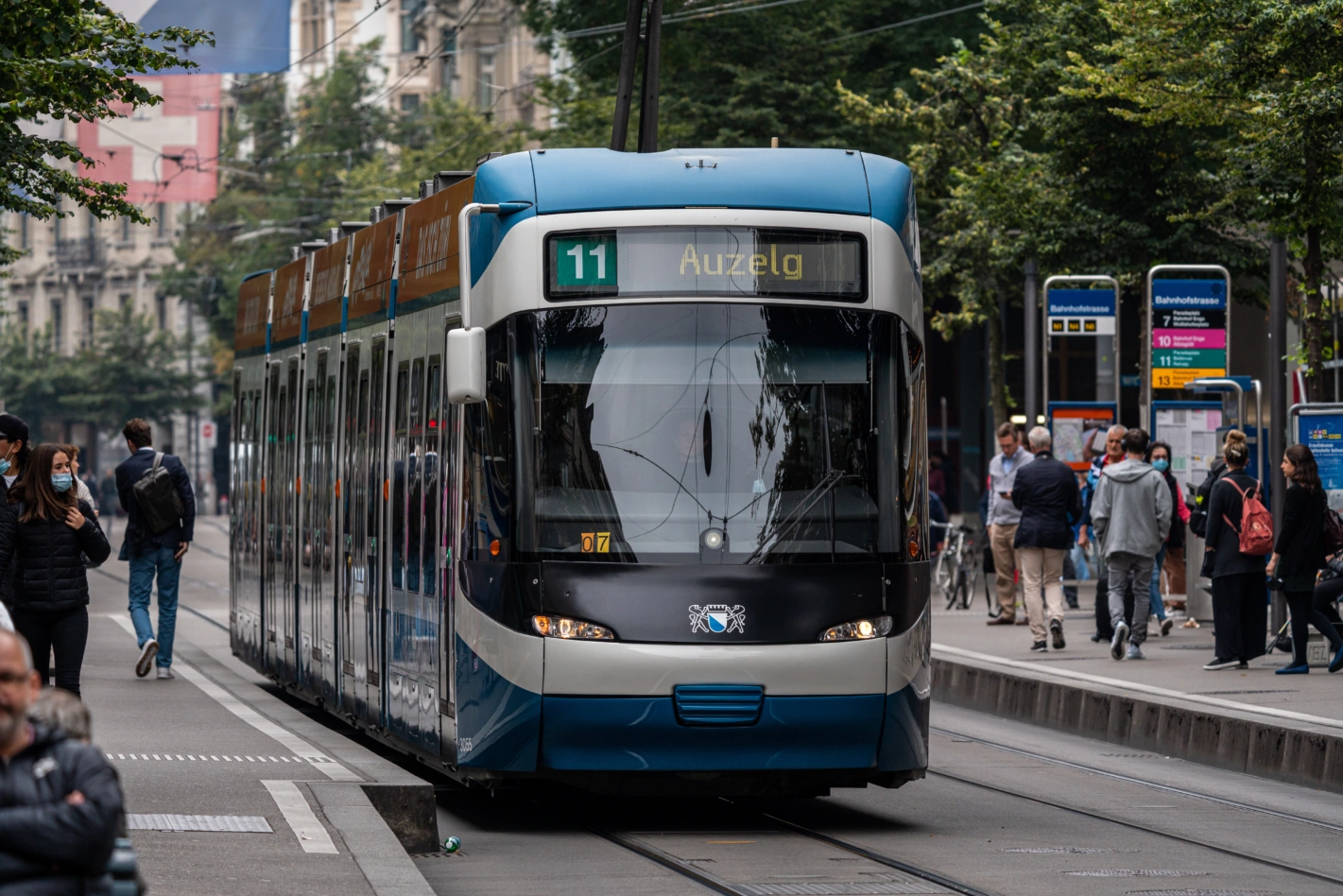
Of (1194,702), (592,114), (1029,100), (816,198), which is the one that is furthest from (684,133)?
(816,198)

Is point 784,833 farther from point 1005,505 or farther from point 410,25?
point 410,25

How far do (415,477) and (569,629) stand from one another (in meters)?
2.21

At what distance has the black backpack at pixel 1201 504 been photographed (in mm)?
19214

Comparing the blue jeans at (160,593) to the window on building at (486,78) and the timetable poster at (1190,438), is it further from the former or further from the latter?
the window on building at (486,78)

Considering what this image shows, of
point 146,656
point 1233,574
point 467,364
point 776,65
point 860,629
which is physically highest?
point 776,65

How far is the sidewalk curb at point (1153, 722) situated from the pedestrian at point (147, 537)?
229 inches

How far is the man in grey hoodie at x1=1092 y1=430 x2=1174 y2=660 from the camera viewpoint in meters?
17.8

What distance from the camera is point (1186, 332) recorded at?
71.3 feet

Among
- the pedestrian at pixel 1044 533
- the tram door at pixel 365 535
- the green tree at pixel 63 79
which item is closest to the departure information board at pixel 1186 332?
the pedestrian at pixel 1044 533

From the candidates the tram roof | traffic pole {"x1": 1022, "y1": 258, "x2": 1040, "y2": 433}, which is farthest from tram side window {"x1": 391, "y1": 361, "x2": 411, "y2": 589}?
traffic pole {"x1": 1022, "y1": 258, "x2": 1040, "y2": 433}

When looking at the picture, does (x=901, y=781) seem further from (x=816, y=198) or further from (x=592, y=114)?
(x=592, y=114)

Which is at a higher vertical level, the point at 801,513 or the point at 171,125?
the point at 171,125

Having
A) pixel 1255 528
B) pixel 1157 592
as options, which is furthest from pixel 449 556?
pixel 1157 592

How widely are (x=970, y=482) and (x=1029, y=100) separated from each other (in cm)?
1694
